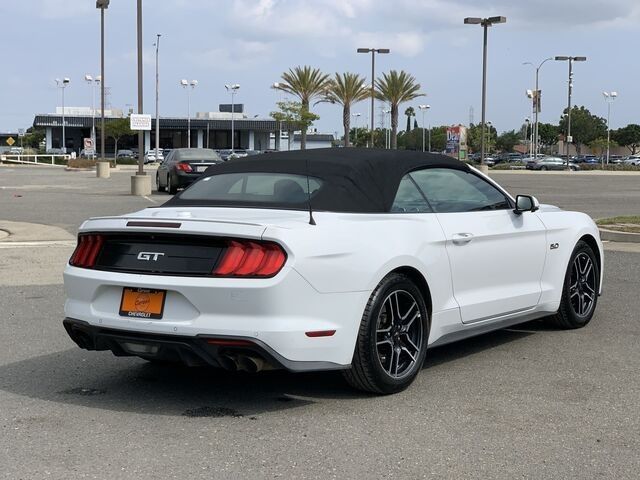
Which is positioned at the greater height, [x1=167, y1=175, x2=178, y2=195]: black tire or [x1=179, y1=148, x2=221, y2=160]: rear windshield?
[x1=179, y1=148, x2=221, y2=160]: rear windshield

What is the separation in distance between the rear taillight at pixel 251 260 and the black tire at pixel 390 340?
2.28 ft

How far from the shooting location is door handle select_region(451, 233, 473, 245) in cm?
594

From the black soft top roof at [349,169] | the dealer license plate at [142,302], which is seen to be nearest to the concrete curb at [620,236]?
the black soft top roof at [349,169]

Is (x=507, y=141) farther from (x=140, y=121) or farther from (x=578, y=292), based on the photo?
(x=578, y=292)

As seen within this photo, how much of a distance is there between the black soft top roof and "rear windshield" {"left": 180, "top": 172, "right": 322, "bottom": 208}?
50mm

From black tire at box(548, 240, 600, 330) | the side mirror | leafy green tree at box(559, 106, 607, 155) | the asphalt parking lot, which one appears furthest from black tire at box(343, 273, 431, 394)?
leafy green tree at box(559, 106, 607, 155)

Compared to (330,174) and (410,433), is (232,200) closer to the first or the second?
(330,174)

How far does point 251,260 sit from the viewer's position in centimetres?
484

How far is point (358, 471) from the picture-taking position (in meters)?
4.12

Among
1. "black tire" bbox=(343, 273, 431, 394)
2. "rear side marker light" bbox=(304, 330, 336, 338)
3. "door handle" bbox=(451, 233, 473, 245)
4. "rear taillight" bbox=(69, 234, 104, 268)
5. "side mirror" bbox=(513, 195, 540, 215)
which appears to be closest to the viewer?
"rear side marker light" bbox=(304, 330, 336, 338)

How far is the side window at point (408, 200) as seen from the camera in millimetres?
5830

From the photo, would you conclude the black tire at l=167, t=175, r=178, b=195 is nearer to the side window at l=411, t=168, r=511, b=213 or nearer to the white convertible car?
the white convertible car

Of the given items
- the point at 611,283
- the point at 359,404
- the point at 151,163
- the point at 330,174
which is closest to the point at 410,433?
the point at 359,404

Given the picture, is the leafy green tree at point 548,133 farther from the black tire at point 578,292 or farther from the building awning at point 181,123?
the black tire at point 578,292
